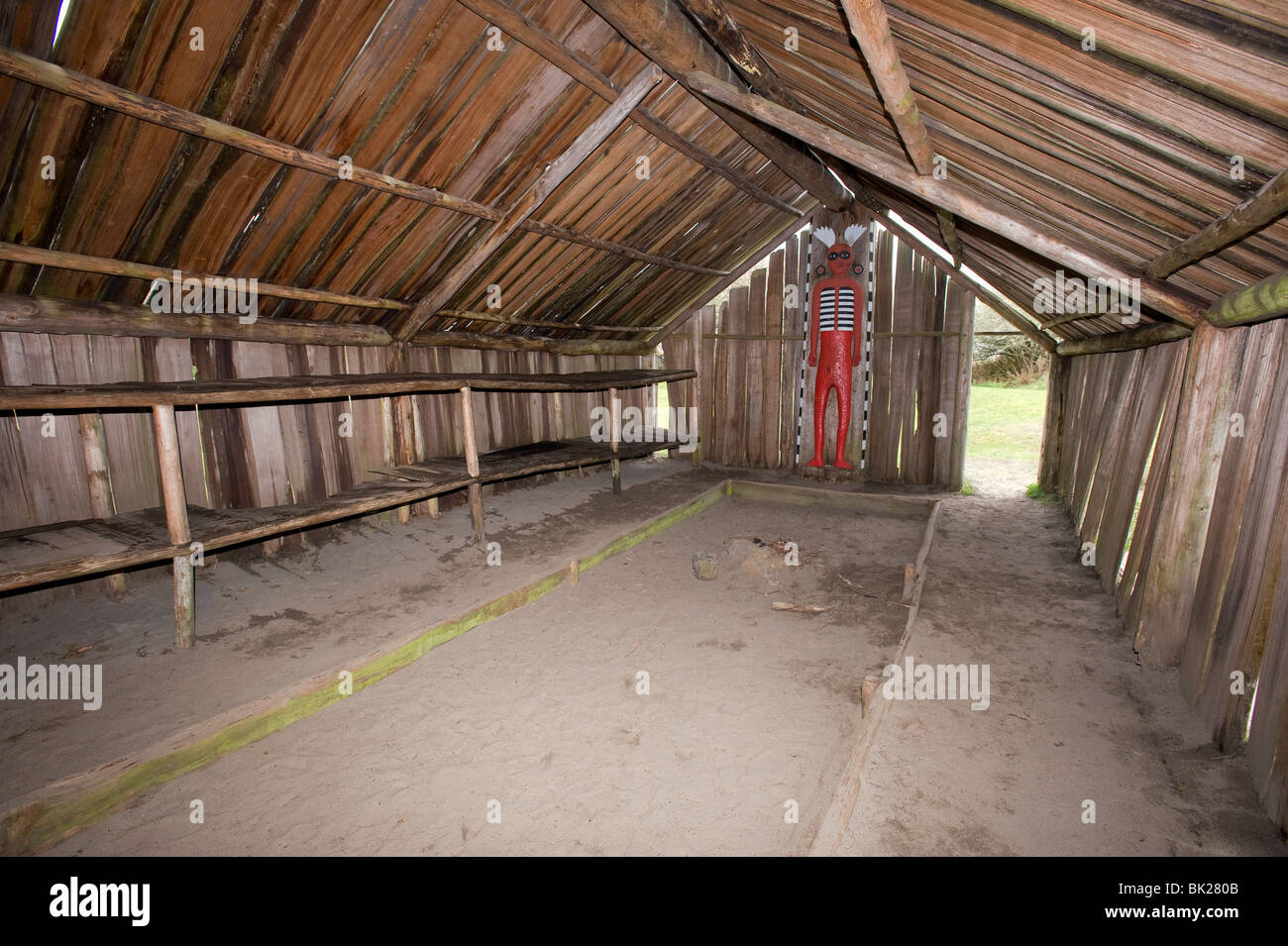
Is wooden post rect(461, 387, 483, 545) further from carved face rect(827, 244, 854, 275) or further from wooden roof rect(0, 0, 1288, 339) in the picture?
carved face rect(827, 244, 854, 275)

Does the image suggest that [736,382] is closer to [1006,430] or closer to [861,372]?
[861,372]

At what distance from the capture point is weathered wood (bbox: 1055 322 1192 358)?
420 cm

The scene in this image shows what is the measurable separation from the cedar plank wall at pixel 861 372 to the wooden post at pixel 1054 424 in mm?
1040

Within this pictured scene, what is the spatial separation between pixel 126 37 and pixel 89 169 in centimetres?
97

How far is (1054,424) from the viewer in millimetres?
8133

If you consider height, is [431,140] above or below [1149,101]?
above

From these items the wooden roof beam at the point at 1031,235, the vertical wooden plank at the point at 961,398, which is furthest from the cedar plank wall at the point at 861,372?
the wooden roof beam at the point at 1031,235

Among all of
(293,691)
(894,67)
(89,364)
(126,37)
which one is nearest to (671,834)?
(293,691)

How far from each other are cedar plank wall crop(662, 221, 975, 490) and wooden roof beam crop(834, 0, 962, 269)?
567 cm

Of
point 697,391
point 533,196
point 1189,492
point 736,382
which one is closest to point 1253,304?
point 1189,492

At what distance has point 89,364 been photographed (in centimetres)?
452

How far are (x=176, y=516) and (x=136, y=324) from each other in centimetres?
189

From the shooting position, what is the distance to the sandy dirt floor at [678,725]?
258cm

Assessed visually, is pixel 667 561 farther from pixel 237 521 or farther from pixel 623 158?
pixel 623 158
